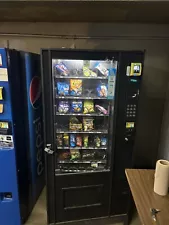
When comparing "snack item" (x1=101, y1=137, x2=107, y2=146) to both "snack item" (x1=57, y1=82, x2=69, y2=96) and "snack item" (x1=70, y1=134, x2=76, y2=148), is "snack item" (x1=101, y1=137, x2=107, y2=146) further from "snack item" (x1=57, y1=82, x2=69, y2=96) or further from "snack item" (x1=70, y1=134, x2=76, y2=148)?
"snack item" (x1=57, y1=82, x2=69, y2=96)

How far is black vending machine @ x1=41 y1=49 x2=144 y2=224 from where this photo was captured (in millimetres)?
1581

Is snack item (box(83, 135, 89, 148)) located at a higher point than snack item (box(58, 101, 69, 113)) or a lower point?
lower

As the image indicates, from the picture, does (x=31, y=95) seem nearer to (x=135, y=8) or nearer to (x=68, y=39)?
(x=68, y=39)

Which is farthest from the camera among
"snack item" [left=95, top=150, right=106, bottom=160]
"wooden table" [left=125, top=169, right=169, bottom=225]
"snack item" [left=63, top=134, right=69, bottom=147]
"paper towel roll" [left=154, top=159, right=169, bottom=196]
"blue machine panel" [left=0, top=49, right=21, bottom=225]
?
"snack item" [left=95, top=150, right=106, bottom=160]

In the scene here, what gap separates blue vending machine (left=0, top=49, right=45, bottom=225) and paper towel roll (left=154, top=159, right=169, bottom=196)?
1.24 meters

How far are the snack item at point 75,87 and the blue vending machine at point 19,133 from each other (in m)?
0.45

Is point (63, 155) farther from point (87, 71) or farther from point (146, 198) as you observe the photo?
point (146, 198)

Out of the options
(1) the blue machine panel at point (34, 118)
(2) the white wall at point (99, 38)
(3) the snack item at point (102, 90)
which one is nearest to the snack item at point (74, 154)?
(1) the blue machine panel at point (34, 118)

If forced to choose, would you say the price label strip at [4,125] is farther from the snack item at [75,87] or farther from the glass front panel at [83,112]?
the snack item at [75,87]

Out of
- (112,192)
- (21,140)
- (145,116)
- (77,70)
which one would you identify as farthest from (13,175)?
(145,116)

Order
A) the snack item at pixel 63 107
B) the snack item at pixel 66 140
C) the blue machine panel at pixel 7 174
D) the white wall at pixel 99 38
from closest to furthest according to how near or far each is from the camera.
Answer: the blue machine panel at pixel 7 174
the snack item at pixel 63 107
the snack item at pixel 66 140
the white wall at pixel 99 38

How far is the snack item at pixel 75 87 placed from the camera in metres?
1.73

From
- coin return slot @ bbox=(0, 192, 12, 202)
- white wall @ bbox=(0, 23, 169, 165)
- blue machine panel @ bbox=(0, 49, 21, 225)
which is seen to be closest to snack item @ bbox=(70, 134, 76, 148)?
blue machine panel @ bbox=(0, 49, 21, 225)

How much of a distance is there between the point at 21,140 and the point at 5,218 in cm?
85
